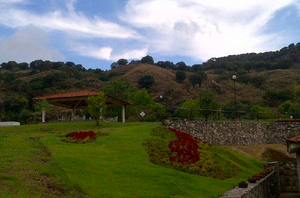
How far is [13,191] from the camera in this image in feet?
33.0

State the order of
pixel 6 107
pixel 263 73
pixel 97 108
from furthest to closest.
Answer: pixel 263 73, pixel 6 107, pixel 97 108

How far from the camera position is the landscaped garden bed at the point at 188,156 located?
53.4 ft

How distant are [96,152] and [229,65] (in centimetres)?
10171

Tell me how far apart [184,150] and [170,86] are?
68.9m

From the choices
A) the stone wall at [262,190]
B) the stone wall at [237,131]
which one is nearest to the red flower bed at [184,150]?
the stone wall at [237,131]

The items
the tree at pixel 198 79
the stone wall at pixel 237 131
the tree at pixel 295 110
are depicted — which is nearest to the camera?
the stone wall at pixel 237 131

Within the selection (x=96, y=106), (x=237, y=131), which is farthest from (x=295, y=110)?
(x=96, y=106)

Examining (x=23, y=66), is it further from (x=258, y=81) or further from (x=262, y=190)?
(x=262, y=190)

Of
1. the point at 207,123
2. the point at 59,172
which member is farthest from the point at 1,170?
the point at 207,123

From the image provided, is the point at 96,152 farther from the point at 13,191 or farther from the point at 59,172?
the point at 13,191

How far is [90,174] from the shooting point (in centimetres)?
1236

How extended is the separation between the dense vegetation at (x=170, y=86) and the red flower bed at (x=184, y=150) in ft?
42.0

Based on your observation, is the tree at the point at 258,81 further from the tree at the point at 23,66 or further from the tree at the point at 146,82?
the tree at the point at 23,66

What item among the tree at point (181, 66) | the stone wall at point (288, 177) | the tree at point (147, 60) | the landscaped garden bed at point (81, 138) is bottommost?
the stone wall at point (288, 177)
